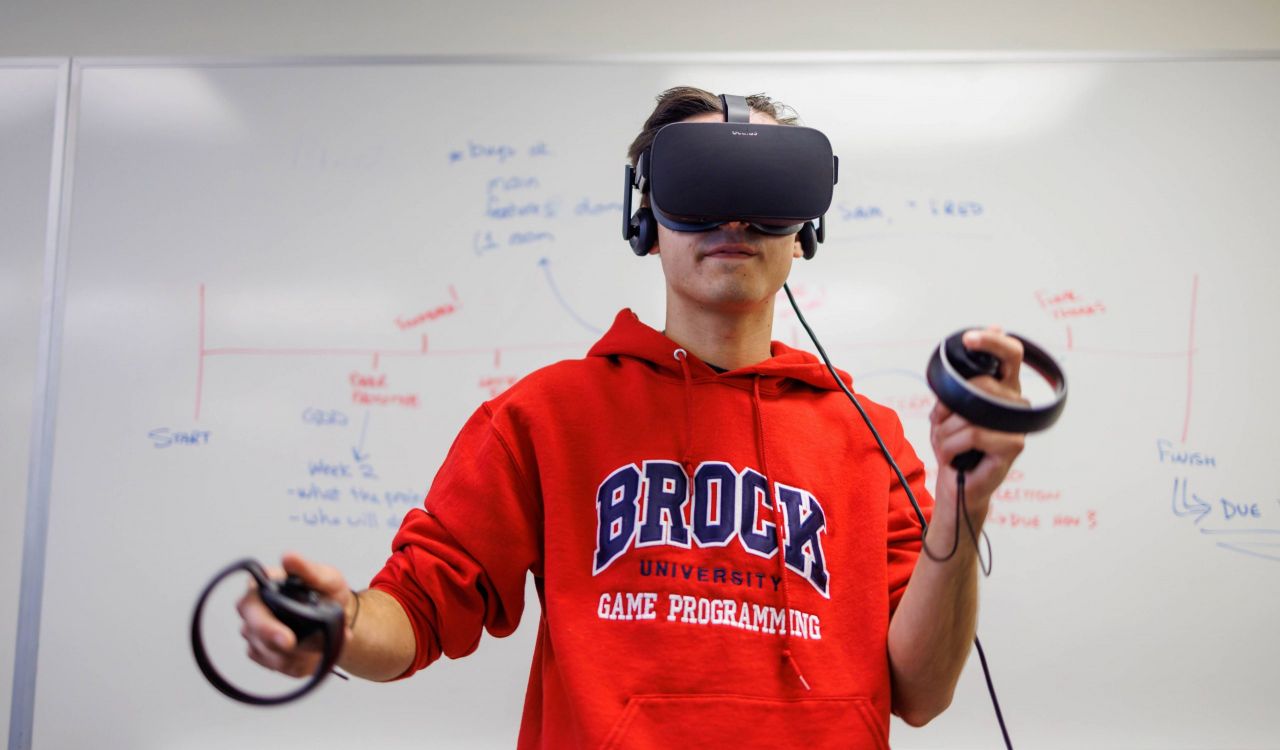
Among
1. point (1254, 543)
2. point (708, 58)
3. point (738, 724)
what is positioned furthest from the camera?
point (708, 58)

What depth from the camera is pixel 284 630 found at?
0.50 meters

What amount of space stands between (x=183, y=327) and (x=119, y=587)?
0.47m

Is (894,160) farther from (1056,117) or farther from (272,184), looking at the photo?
(272,184)

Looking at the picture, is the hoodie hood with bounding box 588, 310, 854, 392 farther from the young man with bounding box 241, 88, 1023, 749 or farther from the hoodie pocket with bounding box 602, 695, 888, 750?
the hoodie pocket with bounding box 602, 695, 888, 750

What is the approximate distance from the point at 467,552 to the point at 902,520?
42 cm

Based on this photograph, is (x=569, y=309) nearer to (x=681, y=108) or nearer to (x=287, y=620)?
(x=681, y=108)

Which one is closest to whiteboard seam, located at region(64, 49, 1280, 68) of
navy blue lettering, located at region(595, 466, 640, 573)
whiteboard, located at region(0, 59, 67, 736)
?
whiteboard, located at region(0, 59, 67, 736)

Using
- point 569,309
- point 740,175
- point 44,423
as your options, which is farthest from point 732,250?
point 44,423

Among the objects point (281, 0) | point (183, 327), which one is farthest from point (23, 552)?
point (281, 0)

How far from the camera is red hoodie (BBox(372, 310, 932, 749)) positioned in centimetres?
69

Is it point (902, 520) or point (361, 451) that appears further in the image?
point (361, 451)

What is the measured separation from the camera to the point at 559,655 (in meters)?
0.70

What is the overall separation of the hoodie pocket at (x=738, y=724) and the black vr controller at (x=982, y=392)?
25 cm

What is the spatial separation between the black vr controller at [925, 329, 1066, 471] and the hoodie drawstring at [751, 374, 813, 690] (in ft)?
0.63
